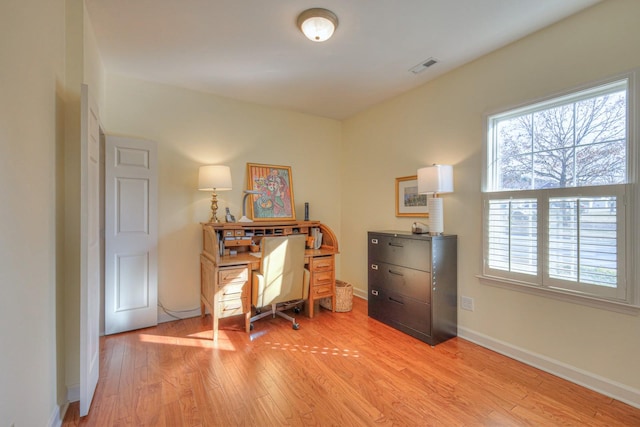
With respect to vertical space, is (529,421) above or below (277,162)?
below

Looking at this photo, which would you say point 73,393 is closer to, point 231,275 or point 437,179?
point 231,275

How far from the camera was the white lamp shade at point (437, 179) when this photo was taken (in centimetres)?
265

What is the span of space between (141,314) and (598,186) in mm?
3998

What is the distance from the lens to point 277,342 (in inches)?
103

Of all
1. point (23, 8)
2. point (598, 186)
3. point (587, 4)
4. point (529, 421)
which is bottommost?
point (529, 421)

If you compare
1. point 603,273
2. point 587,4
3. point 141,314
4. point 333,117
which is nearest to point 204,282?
point 141,314

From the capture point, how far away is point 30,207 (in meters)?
1.29

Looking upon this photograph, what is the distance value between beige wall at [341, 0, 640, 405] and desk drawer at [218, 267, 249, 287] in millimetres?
1772

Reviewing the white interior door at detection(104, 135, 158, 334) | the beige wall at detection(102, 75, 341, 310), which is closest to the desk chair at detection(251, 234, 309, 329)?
the beige wall at detection(102, 75, 341, 310)

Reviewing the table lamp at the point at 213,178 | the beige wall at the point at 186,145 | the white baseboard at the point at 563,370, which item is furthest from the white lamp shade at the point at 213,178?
the white baseboard at the point at 563,370

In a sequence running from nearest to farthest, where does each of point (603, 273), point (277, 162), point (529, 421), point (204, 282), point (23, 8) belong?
point (23, 8)
point (529, 421)
point (603, 273)
point (204, 282)
point (277, 162)

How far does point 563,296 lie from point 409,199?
5.27ft

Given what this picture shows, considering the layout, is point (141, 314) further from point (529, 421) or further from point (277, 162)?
point (529, 421)

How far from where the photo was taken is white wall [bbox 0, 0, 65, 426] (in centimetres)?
107
